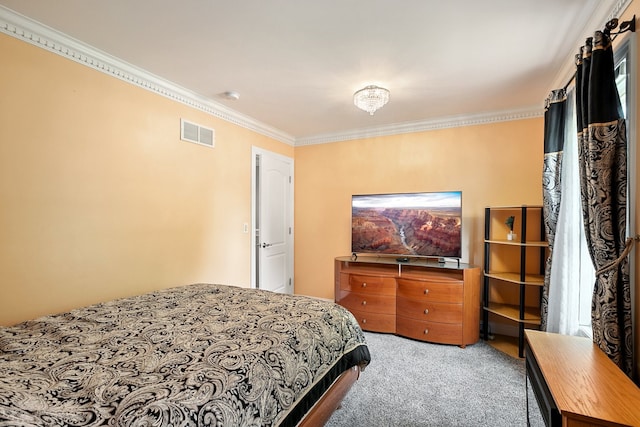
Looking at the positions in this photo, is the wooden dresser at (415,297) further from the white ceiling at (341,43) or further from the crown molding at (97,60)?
the crown molding at (97,60)

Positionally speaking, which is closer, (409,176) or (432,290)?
(432,290)

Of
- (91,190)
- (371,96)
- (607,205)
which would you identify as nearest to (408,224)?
(371,96)

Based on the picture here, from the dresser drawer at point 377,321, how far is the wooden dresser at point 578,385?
5.83ft

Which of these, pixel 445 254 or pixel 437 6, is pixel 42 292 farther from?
pixel 445 254

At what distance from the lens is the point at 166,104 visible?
2.77m

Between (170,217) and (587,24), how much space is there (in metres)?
3.48

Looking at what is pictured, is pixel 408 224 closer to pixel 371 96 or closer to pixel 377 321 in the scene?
pixel 377 321

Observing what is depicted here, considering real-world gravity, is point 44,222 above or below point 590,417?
above

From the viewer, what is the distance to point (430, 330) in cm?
312

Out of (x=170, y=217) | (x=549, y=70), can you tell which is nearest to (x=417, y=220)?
(x=549, y=70)

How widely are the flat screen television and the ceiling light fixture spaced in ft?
4.25

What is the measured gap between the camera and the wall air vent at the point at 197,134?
2.93m

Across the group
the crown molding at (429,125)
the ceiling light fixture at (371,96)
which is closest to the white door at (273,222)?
the crown molding at (429,125)

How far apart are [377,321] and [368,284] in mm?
432
